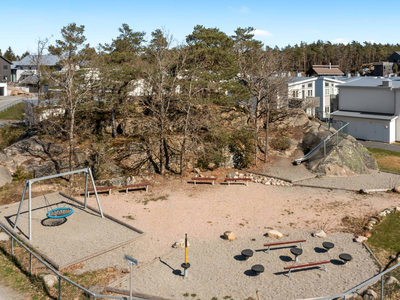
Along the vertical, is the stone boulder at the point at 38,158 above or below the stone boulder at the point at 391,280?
above

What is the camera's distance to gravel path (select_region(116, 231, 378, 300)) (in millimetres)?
12828

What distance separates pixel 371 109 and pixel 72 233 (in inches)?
1554

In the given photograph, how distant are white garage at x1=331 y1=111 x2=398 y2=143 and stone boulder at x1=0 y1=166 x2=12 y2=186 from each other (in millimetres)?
35265

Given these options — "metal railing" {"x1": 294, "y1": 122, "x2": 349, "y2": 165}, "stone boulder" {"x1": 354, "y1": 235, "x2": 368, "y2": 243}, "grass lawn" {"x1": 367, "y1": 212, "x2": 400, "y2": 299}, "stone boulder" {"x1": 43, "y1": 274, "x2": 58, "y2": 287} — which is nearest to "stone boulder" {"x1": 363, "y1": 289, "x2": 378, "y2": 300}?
"grass lawn" {"x1": 367, "y1": 212, "x2": 400, "y2": 299}

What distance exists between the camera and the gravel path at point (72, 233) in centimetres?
1591

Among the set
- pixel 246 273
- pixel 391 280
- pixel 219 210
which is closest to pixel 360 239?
pixel 391 280

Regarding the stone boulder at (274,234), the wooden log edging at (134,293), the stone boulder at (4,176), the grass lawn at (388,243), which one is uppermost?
the stone boulder at (4,176)

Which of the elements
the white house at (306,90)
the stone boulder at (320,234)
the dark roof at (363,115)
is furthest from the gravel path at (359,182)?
the white house at (306,90)

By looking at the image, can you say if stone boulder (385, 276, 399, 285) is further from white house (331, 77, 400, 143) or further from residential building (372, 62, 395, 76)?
residential building (372, 62, 395, 76)

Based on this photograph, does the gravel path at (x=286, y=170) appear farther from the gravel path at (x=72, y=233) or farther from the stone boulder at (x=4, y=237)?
the stone boulder at (x=4, y=237)

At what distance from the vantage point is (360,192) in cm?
2420

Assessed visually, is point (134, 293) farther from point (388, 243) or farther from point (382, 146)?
point (382, 146)

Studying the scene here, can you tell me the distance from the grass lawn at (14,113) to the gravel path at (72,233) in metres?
27.8

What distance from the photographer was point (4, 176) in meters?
24.6
